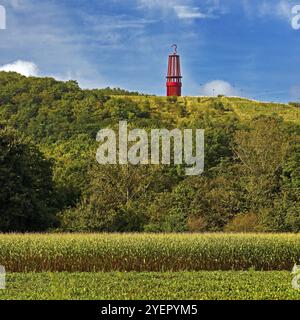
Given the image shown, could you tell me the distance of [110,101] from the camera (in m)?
76.6

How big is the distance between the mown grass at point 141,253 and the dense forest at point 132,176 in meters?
12.6

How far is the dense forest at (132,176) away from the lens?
4334cm

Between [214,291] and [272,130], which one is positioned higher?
[272,130]

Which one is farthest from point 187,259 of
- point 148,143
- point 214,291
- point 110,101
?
point 110,101

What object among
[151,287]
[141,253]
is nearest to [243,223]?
[141,253]

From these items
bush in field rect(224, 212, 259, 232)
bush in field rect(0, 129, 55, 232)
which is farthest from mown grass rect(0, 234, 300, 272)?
bush in field rect(224, 212, 259, 232)

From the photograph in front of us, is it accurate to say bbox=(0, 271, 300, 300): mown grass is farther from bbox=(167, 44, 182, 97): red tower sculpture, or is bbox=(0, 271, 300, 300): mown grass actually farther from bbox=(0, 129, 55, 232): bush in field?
bbox=(167, 44, 182, 97): red tower sculpture

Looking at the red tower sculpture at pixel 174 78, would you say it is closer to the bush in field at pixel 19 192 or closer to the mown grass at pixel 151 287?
the bush in field at pixel 19 192

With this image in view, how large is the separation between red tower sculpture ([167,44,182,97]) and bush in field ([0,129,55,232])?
90.3 feet

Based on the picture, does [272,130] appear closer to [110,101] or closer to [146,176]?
[146,176]

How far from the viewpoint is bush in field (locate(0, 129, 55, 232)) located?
40.9 metres

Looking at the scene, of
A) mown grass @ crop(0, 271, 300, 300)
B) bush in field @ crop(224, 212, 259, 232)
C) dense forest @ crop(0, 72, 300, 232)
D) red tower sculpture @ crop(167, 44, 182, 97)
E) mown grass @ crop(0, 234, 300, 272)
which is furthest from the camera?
red tower sculpture @ crop(167, 44, 182, 97)
